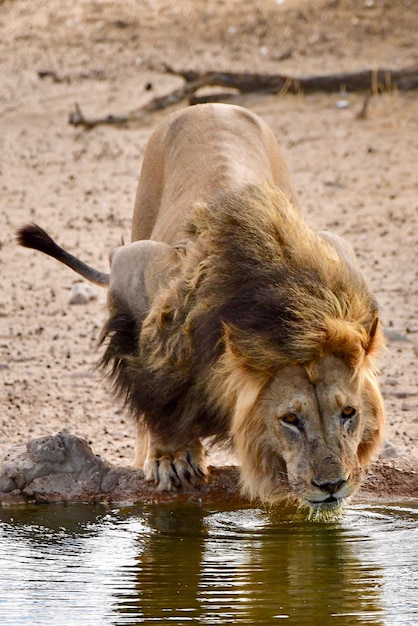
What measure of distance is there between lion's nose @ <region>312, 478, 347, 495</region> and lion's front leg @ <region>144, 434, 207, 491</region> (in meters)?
0.87

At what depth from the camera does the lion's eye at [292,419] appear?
4332 mm

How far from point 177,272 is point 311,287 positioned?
2.30 ft

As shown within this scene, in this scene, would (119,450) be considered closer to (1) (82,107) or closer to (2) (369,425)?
(2) (369,425)

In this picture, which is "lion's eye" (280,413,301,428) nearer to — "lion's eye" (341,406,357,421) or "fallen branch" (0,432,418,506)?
"lion's eye" (341,406,357,421)

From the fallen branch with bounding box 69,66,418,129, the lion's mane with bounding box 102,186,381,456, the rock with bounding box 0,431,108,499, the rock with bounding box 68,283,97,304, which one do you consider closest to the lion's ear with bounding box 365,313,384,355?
the lion's mane with bounding box 102,186,381,456

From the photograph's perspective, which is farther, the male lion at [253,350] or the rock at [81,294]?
the rock at [81,294]

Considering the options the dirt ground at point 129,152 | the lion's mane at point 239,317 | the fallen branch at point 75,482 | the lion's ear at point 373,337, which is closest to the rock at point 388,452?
the dirt ground at point 129,152

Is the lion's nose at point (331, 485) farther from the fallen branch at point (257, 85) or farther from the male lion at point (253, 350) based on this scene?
the fallen branch at point (257, 85)

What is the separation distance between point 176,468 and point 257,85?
664 centimetres

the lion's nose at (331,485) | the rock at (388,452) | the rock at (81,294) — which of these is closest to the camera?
the lion's nose at (331,485)

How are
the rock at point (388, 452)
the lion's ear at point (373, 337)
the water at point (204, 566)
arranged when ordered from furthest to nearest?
the rock at point (388, 452) → the lion's ear at point (373, 337) → the water at point (204, 566)

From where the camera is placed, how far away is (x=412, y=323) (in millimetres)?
7352

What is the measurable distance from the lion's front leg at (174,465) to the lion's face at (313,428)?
1.95ft

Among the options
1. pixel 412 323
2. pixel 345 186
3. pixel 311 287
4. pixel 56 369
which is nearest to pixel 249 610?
pixel 311 287
